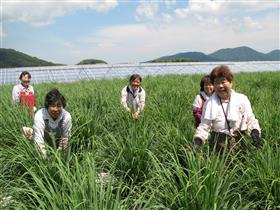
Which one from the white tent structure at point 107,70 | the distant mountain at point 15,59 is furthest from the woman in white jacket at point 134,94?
the distant mountain at point 15,59

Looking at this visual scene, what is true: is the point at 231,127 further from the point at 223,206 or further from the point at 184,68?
the point at 184,68

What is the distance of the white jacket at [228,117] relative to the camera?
11.0ft

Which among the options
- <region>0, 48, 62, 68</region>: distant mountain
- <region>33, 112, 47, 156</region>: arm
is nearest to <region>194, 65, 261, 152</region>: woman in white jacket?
<region>33, 112, 47, 156</region>: arm

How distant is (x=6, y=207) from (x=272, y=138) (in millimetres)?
2585

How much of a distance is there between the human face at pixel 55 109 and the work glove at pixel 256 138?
185 centimetres

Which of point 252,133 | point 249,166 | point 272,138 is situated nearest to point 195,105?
point 272,138

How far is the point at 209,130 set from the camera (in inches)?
135

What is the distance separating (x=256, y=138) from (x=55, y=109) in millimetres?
1916

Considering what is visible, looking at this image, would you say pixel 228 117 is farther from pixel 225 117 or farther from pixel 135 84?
pixel 135 84

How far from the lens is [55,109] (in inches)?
151

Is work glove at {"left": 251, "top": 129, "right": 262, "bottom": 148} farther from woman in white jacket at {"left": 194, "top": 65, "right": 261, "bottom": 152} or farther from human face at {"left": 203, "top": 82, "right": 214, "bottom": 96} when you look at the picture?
human face at {"left": 203, "top": 82, "right": 214, "bottom": 96}

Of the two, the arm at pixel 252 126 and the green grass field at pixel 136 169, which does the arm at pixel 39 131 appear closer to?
the green grass field at pixel 136 169

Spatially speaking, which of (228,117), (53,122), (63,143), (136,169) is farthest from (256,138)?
(53,122)

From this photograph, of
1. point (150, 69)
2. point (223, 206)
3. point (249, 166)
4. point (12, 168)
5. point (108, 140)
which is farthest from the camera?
point (150, 69)
